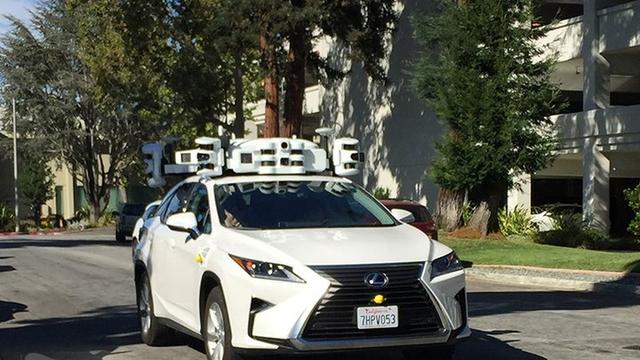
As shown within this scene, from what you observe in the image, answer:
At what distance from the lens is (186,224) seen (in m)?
6.95

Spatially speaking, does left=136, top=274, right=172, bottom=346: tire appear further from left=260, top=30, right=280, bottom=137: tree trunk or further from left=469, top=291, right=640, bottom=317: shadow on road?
left=260, top=30, right=280, bottom=137: tree trunk

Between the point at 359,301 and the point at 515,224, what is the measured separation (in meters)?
20.5

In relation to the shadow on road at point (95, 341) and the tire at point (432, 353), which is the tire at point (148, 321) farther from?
the tire at point (432, 353)

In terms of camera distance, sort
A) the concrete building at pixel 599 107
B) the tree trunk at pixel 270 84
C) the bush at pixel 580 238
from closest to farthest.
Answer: the bush at pixel 580 238, the concrete building at pixel 599 107, the tree trunk at pixel 270 84

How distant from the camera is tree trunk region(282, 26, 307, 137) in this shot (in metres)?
Result: 29.3

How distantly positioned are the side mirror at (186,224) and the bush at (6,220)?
161 ft

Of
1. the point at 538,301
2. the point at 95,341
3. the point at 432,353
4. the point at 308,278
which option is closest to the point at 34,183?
the point at 538,301

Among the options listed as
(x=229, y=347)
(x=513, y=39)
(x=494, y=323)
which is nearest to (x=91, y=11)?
(x=513, y=39)

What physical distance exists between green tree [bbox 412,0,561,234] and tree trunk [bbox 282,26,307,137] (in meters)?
7.18

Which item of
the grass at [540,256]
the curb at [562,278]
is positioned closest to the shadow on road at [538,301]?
the curb at [562,278]

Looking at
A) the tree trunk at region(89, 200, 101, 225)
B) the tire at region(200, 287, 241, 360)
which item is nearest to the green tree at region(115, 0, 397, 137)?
the tree trunk at region(89, 200, 101, 225)

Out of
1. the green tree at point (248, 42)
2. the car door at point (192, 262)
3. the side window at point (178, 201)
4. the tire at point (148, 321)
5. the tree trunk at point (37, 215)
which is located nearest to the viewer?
the car door at point (192, 262)

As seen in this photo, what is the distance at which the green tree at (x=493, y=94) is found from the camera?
22.4m

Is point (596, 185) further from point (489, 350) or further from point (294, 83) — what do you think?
point (489, 350)
